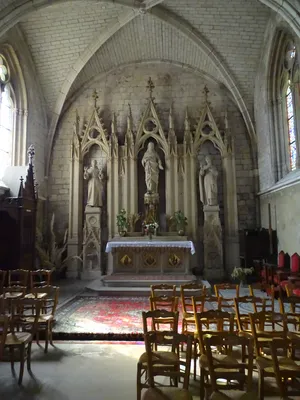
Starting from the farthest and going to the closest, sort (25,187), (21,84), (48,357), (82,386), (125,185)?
(125,185) → (21,84) → (25,187) → (48,357) → (82,386)

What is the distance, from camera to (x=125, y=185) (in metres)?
12.8

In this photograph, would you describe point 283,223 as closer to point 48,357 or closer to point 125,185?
point 125,185

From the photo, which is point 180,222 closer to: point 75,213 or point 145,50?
point 75,213

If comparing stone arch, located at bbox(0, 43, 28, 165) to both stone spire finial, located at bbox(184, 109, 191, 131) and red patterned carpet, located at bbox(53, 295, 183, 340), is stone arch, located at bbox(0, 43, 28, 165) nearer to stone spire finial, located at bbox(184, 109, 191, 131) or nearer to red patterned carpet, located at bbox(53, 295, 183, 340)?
red patterned carpet, located at bbox(53, 295, 183, 340)

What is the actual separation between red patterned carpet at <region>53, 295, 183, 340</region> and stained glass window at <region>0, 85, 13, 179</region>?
18.8ft

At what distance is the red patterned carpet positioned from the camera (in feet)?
18.7

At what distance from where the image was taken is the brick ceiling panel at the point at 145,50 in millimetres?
12039

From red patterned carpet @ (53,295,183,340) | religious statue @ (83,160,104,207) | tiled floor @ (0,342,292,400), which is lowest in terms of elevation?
tiled floor @ (0,342,292,400)

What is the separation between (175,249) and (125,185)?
3637mm

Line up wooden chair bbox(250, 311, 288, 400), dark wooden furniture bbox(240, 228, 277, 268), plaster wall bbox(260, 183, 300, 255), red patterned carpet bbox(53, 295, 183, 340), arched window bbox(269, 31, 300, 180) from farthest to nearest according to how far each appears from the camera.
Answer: dark wooden furniture bbox(240, 228, 277, 268) → arched window bbox(269, 31, 300, 180) → plaster wall bbox(260, 183, 300, 255) → red patterned carpet bbox(53, 295, 183, 340) → wooden chair bbox(250, 311, 288, 400)

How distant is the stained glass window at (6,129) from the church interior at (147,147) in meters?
0.06

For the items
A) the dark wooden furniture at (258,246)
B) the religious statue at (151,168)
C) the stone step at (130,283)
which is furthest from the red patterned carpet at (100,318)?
the religious statue at (151,168)

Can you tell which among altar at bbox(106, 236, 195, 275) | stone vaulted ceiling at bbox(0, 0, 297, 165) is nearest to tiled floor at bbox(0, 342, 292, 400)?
altar at bbox(106, 236, 195, 275)

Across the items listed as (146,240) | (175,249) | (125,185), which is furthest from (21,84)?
(175,249)
